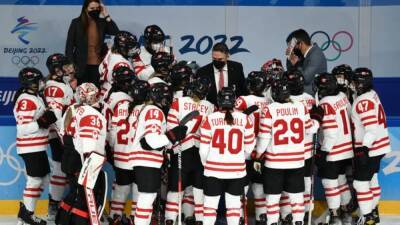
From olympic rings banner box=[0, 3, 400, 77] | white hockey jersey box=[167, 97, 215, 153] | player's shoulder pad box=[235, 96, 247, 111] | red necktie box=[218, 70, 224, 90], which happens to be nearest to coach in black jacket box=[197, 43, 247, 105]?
red necktie box=[218, 70, 224, 90]

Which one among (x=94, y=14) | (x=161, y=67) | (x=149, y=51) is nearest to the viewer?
(x=161, y=67)

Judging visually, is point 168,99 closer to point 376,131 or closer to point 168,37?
point 376,131

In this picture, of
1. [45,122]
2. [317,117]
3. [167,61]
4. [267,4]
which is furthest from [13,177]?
[267,4]

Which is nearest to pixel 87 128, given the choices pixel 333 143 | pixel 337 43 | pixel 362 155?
pixel 333 143

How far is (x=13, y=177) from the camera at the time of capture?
10.4m

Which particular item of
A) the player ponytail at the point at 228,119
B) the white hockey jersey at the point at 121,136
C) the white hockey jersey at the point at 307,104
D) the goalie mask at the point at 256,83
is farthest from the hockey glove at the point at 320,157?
the white hockey jersey at the point at 121,136

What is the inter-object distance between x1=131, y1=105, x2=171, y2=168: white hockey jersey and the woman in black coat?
1982 mm

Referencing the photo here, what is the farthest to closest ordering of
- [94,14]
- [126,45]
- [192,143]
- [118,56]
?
[94,14]
[118,56]
[126,45]
[192,143]

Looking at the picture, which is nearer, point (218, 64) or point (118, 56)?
point (218, 64)

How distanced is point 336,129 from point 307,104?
0.34 metres

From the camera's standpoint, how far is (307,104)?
Answer: 9867mm

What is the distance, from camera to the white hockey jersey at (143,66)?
34.6 ft

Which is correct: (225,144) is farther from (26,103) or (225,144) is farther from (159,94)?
(26,103)

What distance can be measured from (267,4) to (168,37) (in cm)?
124
